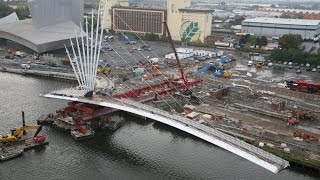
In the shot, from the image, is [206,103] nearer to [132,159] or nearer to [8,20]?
[132,159]

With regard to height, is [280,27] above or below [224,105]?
above

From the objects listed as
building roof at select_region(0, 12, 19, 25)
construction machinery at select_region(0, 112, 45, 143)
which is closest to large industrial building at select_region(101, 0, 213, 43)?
building roof at select_region(0, 12, 19, 25)

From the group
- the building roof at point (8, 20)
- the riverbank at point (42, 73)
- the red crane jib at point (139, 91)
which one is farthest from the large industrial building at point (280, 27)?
the riverbank at point (42, 73)

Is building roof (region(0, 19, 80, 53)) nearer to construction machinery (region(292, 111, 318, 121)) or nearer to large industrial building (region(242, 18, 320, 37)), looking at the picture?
construction machinery (region(292, 111, 318, 121))

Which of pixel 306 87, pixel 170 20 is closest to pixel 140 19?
pixel 170 20

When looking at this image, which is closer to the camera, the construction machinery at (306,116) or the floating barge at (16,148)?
the floating barge at (16,148)

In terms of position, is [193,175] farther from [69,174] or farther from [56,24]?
[56,24]

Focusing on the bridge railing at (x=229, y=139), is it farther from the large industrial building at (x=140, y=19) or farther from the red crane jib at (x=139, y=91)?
the large industrial building at (x=140, y=19)
